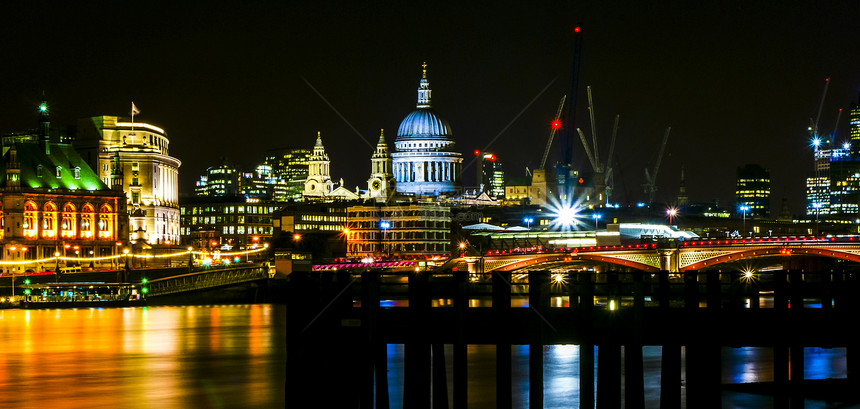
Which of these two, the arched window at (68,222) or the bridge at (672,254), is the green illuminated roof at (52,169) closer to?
the arched window at (68,222)

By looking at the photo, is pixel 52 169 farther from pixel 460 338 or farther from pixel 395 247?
pixel 460 338

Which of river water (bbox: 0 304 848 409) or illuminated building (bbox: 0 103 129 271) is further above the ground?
illuminated building (bbox: 0 103 129 271)

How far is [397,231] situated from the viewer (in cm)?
18438

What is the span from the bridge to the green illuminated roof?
37393mm

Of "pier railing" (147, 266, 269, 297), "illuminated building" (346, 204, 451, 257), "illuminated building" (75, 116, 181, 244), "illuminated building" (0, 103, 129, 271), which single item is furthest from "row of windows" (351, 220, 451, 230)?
"pier railing" (147, 266, 269, 297)

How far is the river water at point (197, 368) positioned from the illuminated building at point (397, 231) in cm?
8764

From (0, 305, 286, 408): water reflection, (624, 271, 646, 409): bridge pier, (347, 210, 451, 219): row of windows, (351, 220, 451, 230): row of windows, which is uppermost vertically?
(347, 210, 451, 219): row of windows

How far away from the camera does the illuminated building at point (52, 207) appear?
144000mm

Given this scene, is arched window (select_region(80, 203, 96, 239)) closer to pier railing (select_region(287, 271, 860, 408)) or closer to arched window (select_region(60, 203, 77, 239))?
arched window (select_region(60, 203, 77, 239))

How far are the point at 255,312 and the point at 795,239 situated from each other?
143 ft

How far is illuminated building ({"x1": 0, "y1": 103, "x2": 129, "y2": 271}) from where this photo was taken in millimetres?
144000

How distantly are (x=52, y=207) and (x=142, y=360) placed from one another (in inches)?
3316

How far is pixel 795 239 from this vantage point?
112 meters

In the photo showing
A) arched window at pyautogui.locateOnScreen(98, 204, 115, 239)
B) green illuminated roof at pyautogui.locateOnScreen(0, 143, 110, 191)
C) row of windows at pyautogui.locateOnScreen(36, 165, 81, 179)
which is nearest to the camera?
green illuminated roof at pyautogui.locateOnScreen(0, 143, 110, 191)
